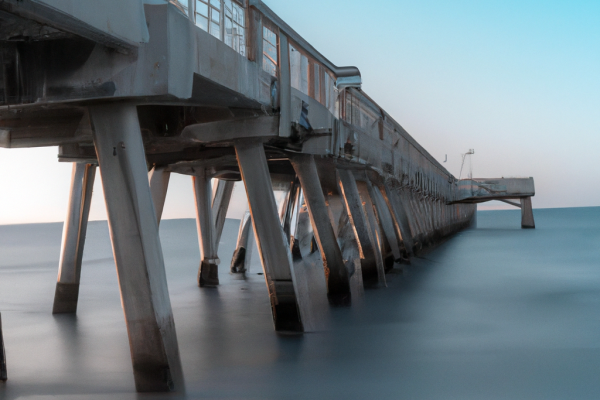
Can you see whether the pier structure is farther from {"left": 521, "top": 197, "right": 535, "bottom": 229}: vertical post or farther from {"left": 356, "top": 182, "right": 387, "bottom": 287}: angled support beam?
{"left": 521, "top": 197, "right": 535, "bottom": 229}: vertical post

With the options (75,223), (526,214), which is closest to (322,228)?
(75,223)

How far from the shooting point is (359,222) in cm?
1358

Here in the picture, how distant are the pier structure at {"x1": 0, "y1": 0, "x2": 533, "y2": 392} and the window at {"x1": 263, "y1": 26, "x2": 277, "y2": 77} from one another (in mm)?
25

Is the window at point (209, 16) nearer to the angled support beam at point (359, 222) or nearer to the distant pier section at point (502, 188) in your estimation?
the angled support beam at point (359, 222)

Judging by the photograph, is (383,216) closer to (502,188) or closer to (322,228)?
(322,228)

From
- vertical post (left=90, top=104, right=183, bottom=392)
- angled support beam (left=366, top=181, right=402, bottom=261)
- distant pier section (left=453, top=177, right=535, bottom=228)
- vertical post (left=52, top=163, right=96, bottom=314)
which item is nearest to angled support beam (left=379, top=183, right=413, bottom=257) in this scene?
angled support beam (left=366, top=181, right=402, bottom=261)

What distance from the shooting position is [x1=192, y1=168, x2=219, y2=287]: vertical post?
527 inches

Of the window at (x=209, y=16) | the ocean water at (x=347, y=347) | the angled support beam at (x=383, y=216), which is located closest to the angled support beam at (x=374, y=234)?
the angled support beam at (x=383, y=216)

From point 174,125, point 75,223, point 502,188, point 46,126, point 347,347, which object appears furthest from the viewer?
point 502,188

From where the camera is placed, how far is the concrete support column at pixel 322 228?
10406 mm

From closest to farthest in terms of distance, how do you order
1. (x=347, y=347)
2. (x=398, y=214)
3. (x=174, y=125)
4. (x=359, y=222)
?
(x=347, y=347) → (x=174, y=125) → (x=359, y=222) → (x=398, y=214)

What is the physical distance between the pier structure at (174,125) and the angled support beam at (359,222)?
3 centimetres

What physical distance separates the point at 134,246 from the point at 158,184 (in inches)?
283

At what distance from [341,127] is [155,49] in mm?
6833
